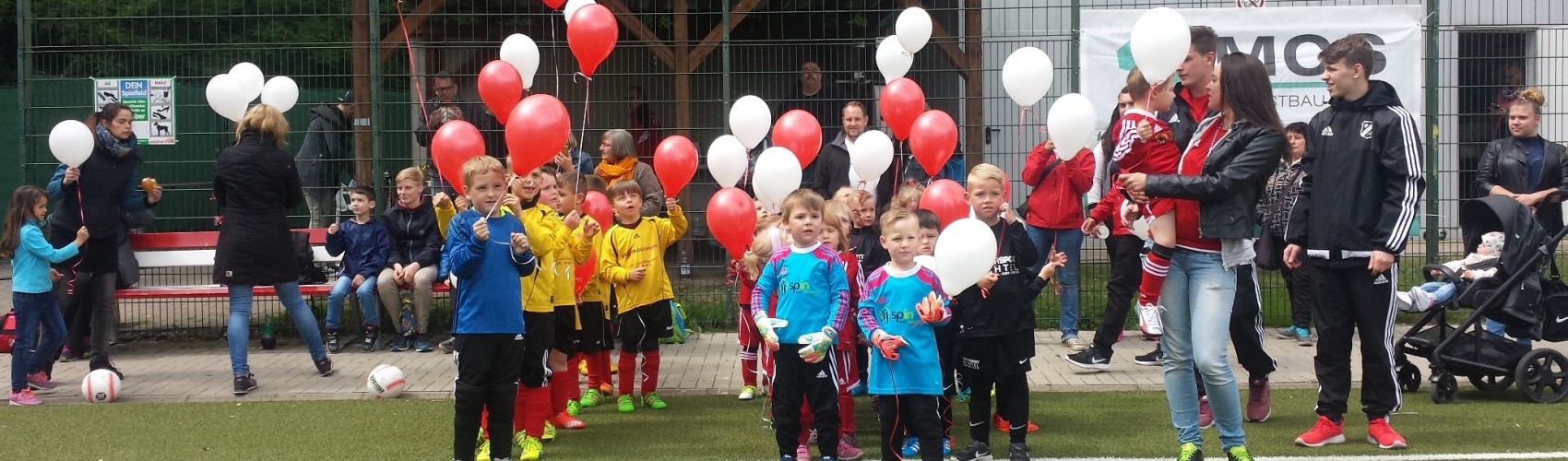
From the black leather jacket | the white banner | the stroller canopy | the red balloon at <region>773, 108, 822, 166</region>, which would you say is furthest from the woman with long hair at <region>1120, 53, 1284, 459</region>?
the white banner

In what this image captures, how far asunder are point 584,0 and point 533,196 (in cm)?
167

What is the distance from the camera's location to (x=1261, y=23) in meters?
9.57

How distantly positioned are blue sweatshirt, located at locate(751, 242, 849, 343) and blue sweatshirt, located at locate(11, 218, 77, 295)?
4593mm

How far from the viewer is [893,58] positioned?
7320 mm

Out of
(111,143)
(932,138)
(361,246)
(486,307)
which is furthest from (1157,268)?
(111,143)

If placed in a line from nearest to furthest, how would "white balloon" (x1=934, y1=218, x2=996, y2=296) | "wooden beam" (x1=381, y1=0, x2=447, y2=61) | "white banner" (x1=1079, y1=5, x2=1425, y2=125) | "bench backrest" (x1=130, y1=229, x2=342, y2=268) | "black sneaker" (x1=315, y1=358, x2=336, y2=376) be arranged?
1. "white balloon" (x1=934, y1=218, x2=996, y2=296)
2. "black sneaker" (x1=315, y1=358, x2=336, y2=376)
3. "white banner" (x1=1079, y1=5, x2=1425, y2=125)
4. "bench backrest" (x1=130, y1=229, x2=342, y2=268)
5. "wooden beam" (x1=381, y1=0, x2=447, y2=61)

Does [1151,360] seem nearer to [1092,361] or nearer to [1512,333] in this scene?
[1092,361]

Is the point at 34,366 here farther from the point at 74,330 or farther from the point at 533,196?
the point at 533,196

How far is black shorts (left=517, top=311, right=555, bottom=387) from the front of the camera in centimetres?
592

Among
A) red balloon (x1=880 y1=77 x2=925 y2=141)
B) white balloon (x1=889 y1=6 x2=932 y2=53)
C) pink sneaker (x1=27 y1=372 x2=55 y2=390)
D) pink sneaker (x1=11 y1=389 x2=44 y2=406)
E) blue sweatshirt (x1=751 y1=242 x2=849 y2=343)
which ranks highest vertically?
white balloon (x1=889 y1=6 x2=932 y2=53)

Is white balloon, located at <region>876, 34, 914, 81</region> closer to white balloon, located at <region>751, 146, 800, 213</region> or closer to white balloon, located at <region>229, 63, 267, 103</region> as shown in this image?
white balloon, located at <region>751, 146, 800, 213</region>

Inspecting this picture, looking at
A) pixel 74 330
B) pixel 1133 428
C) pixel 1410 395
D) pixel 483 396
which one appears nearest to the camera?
pixel 483 396

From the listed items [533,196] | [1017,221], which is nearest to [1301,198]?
[1017,221]

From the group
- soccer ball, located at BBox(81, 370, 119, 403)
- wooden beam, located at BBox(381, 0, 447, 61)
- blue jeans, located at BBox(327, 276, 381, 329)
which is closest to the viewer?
soccer ball, located at BBox(81, 370, 119, 403)
